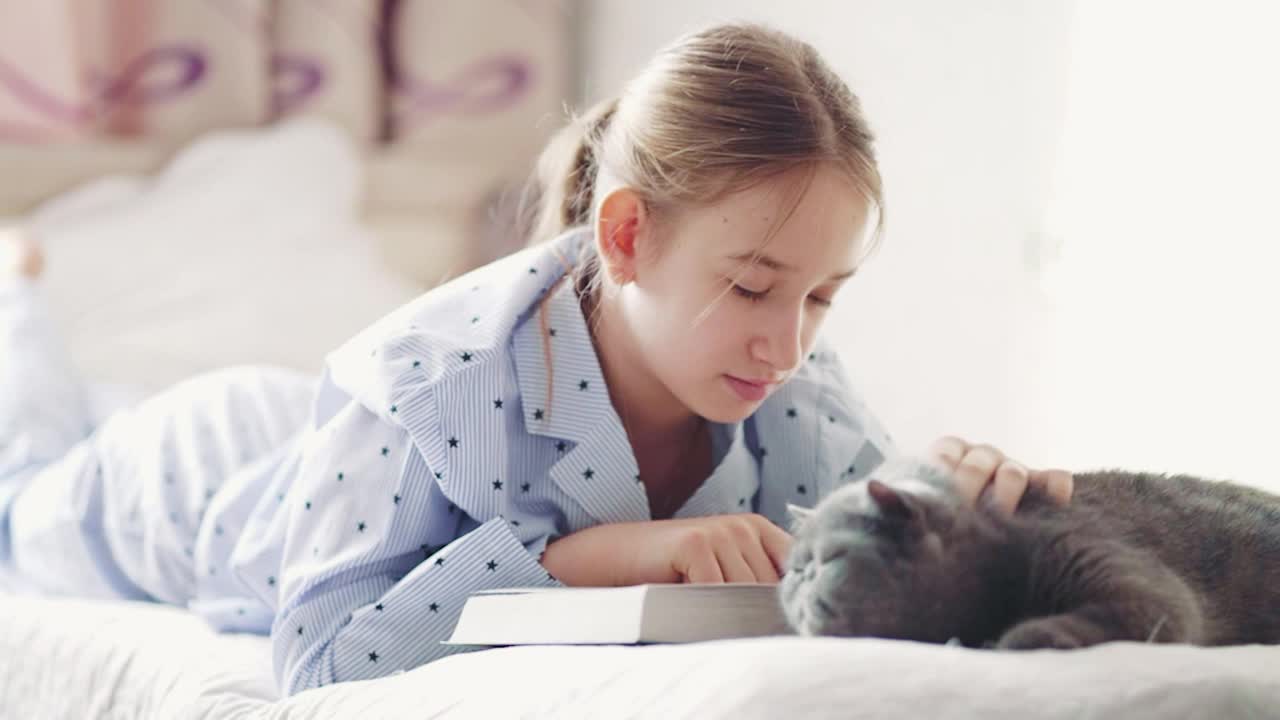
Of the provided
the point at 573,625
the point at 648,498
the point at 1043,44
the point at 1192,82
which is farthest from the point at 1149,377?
the point at 573,625

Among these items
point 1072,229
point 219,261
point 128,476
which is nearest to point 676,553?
point 128,476

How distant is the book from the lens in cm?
67

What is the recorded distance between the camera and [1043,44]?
1.65 m

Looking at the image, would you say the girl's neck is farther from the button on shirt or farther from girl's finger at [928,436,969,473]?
girl's finger at [928,436,969,473]

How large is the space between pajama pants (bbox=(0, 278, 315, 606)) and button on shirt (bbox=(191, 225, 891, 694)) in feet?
0.71

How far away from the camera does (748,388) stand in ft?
3.06

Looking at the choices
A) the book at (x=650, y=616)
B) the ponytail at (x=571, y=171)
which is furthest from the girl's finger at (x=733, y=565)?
the ponytail at (x=571, y=171)

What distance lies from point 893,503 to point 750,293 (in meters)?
0.35

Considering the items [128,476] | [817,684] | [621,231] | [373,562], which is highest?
[621,231]

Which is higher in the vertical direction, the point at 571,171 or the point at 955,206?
the point at 571,171

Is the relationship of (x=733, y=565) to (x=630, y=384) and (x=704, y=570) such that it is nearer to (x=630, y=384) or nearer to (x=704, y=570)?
(x=704, y=570)

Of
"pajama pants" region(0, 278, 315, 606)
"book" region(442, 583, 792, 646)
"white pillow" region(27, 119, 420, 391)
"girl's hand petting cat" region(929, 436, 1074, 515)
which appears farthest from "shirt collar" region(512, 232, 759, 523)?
"white pillow" region(27, 119, 420, 391)

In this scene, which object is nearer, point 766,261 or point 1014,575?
point 1014,575

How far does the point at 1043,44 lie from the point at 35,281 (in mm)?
1378
